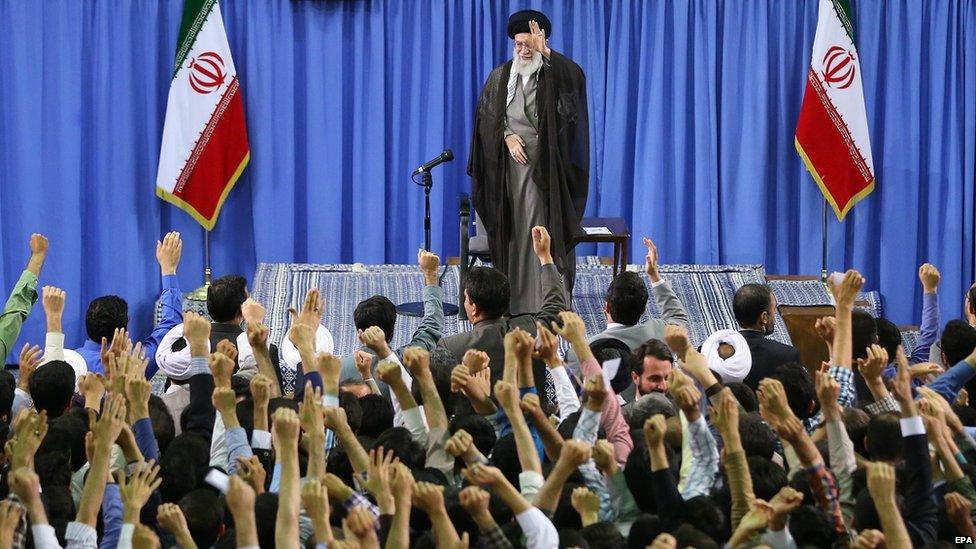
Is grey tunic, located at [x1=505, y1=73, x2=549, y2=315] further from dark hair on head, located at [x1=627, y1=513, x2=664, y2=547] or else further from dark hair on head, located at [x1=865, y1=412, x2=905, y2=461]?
dark hair on head, located at [x1=627, y1=513, x2=664, y2=547]

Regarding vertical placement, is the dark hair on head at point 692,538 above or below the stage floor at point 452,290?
below

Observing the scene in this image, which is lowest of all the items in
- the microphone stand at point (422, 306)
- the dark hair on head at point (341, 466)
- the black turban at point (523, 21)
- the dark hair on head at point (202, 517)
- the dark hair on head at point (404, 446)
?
the dark hair on head at point (202, 517)

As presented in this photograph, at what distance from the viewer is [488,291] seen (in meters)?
4.74

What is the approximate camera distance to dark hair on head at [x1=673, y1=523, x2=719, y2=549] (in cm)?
290

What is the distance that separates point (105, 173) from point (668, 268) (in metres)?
3.11

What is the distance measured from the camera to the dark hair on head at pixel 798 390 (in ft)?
13.2

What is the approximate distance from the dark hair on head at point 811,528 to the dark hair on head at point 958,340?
77.1 inches

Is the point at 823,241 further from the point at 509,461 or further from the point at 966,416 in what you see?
the point at 509,461

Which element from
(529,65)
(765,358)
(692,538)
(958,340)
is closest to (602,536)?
(692,538)

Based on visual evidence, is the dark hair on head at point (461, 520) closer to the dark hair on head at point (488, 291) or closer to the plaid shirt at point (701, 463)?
the plaid shirt at point (701, 463)

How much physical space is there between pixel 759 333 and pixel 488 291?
0.93m

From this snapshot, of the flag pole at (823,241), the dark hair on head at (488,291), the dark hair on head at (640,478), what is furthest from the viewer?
the flag pole at (823,241)

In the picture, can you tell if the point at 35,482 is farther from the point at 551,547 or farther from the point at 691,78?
the point at 691,78

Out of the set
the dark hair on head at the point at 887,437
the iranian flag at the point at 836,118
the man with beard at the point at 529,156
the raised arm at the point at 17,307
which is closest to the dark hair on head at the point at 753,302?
the dark hair on head at the point at 887,437
